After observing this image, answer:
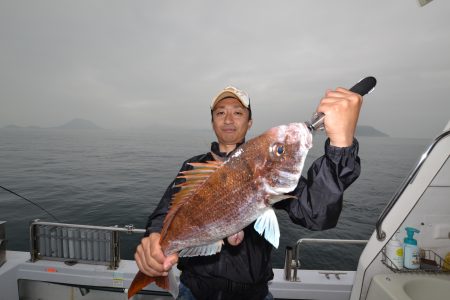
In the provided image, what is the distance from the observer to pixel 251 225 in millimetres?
3270

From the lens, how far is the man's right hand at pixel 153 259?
7.79 ft

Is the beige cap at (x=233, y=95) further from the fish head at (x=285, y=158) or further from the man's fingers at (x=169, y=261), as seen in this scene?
the man's fingers at (x=169, y=261)

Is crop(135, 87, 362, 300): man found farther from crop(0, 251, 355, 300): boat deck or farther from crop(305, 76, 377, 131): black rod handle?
crop(0, 251, 355, 300): boat deck

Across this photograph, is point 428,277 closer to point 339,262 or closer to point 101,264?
point 101,264

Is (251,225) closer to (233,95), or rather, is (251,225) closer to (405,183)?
(233,95)

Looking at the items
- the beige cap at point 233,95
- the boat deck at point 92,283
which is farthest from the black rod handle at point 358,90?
the boat deck at point 92,283

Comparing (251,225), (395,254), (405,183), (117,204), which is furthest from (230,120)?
(117,204)

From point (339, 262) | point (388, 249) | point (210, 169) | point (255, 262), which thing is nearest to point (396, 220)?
point (388, 249)

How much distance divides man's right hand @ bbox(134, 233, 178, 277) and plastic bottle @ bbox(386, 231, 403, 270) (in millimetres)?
3327

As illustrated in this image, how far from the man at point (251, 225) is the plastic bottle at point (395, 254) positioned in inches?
78.6

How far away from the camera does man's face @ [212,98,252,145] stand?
12.0 feet

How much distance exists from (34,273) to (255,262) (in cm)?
520

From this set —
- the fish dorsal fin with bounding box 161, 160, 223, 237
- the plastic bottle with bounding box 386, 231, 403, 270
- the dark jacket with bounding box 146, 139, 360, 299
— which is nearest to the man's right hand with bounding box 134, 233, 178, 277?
the fish dorsal fin with bounding box 161, 160, 223, 237

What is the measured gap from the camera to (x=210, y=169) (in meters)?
2.25
